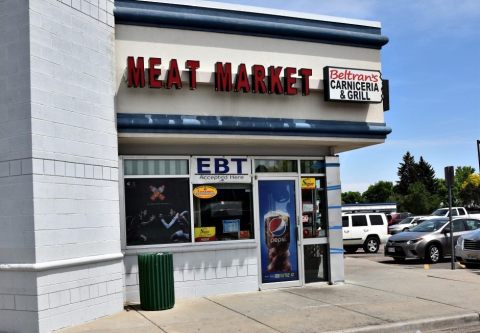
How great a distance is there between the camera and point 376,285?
40.6ft

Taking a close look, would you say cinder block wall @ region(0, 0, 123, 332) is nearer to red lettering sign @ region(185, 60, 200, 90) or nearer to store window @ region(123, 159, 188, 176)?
store window @ region(123, 159, 188, 176)

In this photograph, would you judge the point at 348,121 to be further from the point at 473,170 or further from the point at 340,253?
the point at 473,170

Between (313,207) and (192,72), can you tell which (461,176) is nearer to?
(313,207)

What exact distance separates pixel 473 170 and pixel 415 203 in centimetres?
5389

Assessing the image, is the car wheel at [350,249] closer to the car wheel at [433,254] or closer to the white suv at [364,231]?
the white suv at [364,231]

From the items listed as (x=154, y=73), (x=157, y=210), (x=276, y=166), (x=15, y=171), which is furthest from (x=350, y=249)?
(x=15, y=171)

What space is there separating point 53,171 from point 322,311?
4951 millimetres

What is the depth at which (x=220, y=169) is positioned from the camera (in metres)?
11.5

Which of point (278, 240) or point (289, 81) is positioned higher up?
point (289, 81)

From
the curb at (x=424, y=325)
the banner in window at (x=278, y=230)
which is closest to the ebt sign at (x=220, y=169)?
the banner in window at (x=278, y=230)

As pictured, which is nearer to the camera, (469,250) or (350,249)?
(469,250)

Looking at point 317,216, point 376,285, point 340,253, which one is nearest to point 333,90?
point 317,216

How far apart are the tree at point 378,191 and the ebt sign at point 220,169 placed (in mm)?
109096

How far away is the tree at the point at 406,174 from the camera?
4082 inches
